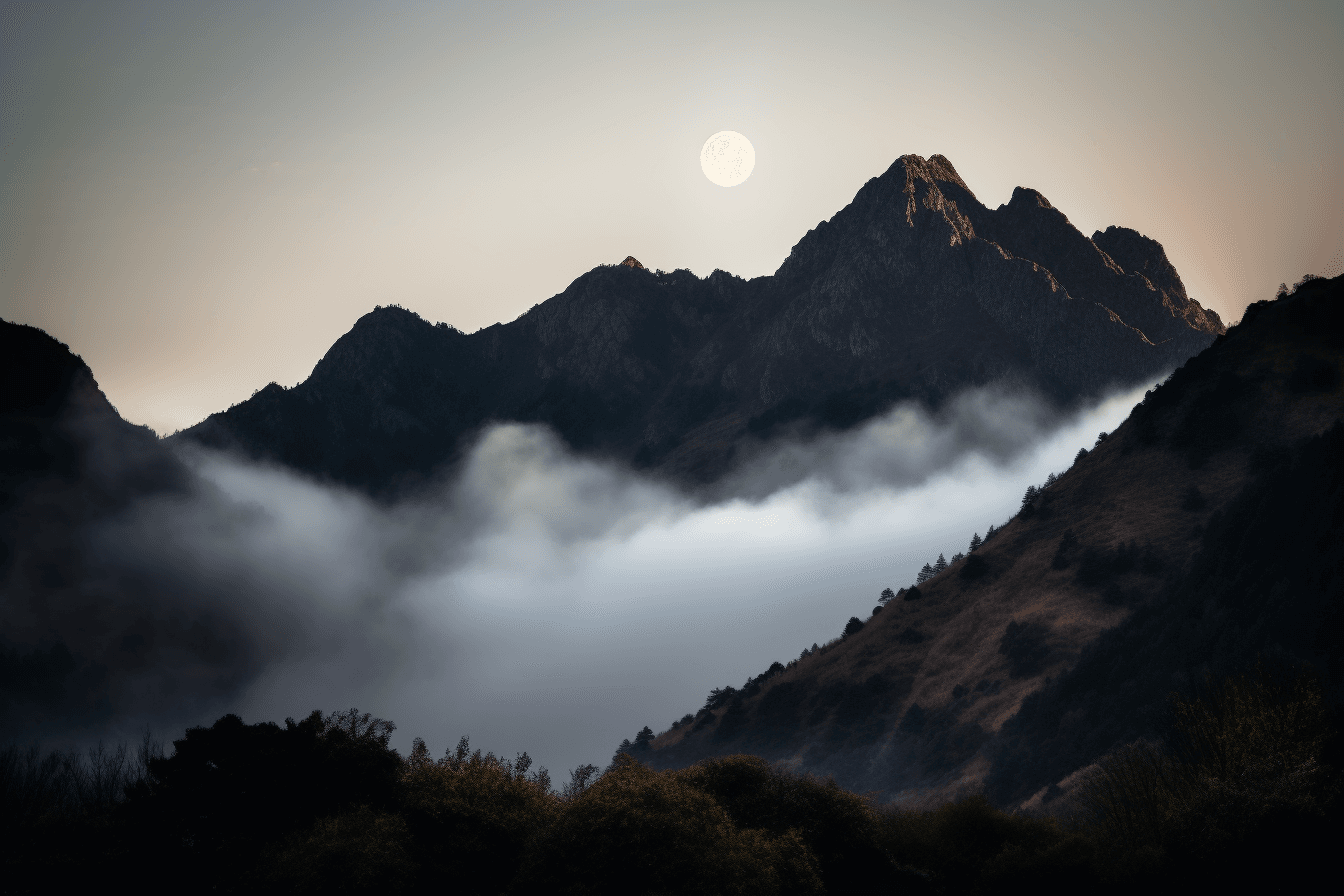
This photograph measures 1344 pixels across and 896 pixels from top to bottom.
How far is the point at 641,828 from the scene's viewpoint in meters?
43.3

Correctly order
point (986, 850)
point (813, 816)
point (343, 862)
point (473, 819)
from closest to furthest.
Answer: point (343, 862) < point (473, 819) < point (986, 850) < point (813, 816)

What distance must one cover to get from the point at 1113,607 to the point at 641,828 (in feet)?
368

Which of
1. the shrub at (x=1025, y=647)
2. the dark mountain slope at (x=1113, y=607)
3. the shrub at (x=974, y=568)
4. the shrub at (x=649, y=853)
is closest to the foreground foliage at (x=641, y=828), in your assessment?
the shrub at (x=649, y=853)

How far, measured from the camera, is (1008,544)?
536 feet

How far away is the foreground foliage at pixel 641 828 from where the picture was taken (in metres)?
42.8

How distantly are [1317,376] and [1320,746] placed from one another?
10869 centimetres

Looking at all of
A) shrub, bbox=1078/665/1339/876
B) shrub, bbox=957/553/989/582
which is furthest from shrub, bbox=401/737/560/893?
shrub, bbox=957/553/989/582

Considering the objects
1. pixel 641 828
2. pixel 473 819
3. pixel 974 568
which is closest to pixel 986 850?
pixel 641 828

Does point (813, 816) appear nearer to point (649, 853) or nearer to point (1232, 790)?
point (649, 853)

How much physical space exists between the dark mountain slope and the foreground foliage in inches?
1342

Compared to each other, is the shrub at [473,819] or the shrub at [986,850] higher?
the shrub at [473,819]

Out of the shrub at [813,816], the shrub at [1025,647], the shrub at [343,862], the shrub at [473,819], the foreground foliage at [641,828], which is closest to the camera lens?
the shrub at [343,862]

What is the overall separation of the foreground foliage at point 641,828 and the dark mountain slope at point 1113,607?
34.1 meters

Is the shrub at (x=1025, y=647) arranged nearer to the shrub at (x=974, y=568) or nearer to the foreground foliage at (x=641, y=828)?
the shrub at (x=974, y=568)
